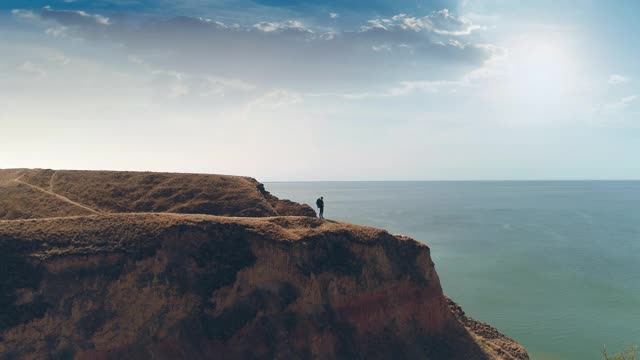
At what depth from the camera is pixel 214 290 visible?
3538cm

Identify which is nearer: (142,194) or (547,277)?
A: (142,194)

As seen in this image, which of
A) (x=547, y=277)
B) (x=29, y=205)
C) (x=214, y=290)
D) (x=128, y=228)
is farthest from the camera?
(x=547, y=277)

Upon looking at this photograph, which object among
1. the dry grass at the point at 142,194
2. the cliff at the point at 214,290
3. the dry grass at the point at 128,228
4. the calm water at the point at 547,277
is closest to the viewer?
the cliff at the point at 214,290

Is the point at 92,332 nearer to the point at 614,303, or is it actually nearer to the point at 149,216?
the point at 149,216

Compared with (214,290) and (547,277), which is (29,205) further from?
(547,277)

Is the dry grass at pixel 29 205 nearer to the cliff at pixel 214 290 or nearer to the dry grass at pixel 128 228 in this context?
the cliff at pixel 214 290

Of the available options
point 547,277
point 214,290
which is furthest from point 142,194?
point 547,277

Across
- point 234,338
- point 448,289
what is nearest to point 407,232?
point 448,289

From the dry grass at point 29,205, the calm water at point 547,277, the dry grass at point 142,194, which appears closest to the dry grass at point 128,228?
the dry grass at point 29,205

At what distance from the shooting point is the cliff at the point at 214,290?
3238 centimetres

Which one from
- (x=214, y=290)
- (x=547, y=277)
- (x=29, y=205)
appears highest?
(x=29, y=205)

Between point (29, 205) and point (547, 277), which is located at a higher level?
point (29, 205)

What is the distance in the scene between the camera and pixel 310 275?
1471 inches

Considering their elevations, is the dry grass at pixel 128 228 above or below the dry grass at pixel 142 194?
below
